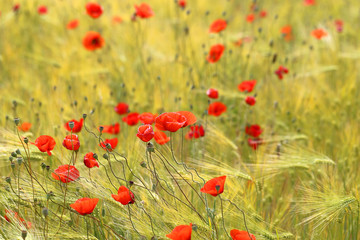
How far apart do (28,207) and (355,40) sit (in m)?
2.40

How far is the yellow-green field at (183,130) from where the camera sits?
1.25 meters

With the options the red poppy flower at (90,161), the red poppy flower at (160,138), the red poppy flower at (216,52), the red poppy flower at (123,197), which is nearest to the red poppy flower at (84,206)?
the red poppy flower at (123,197)

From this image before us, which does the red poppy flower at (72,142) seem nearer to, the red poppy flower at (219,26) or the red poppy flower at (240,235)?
the red poppy flower at (240,235)

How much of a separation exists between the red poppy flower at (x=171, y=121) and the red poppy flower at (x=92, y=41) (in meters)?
1.23

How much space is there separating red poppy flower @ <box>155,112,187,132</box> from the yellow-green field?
7cm

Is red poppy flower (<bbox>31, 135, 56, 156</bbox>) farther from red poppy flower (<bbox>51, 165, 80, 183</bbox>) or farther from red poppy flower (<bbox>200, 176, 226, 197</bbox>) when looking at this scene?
red poppy flower (<bbox>200, 176, 226, 197</bbox>)

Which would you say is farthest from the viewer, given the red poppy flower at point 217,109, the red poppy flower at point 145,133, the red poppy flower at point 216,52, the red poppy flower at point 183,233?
the red poppy flower at point 216,52

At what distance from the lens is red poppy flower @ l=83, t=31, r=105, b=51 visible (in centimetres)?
229

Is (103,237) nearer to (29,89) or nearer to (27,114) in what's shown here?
(27,114)

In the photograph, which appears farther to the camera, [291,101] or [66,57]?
[66,57]

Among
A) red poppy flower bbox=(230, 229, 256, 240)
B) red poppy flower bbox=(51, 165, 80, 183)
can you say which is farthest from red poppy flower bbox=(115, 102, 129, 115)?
red poppy flower bbox=(230, 229, 256, 240)

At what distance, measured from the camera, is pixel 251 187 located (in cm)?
146

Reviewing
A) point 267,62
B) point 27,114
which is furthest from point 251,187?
point 267,62

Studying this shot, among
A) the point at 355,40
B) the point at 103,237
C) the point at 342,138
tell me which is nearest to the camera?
the point at 103,237
